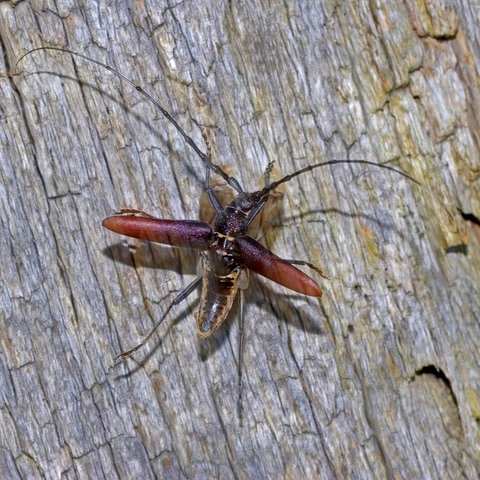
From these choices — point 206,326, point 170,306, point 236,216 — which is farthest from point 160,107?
point 206,326

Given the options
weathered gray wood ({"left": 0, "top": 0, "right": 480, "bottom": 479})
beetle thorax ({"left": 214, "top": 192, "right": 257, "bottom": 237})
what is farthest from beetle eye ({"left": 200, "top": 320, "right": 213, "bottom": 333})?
beetle thorax ({"left": 214, "top": 192, "right": 257, "bottom": 237})

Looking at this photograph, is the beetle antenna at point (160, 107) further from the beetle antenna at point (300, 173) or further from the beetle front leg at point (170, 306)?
the beetle front leg at point (170, 306)

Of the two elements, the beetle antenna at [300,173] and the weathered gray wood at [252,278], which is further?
the beetle antenna at [300,173]

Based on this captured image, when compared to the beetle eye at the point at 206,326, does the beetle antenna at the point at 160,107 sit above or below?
above

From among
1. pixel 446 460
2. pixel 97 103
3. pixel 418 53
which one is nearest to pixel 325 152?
pixel 418 53

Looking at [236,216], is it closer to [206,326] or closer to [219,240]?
[219,240]

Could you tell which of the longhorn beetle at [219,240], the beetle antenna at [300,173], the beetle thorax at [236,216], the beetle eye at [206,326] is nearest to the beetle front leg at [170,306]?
the longhorn beetle at [219,240]

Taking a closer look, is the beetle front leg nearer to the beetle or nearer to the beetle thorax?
the beetle

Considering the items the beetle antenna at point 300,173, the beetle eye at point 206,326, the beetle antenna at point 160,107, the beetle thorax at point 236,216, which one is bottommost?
the beetle eye at point 206,326

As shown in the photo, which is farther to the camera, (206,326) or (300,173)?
(300,173)

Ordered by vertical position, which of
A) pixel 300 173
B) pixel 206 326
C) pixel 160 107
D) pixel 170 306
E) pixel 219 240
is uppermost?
pixel 160 107
